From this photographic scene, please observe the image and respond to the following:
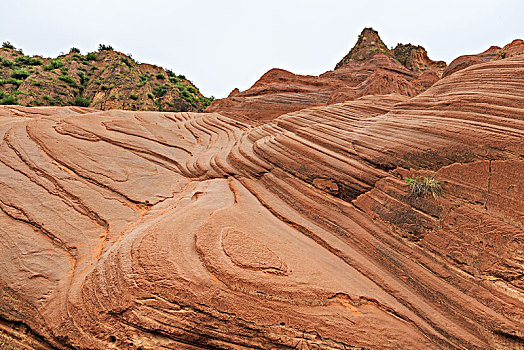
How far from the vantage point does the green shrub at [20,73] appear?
2762 centimetres

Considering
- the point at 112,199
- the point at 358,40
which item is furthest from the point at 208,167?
the point at 358,40

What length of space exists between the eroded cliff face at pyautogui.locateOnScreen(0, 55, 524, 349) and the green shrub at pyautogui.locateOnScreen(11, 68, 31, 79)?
105 ft

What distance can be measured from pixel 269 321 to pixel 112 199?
476 cm

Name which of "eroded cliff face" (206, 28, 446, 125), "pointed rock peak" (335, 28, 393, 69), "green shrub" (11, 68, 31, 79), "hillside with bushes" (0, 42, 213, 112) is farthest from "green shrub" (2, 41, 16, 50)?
"pointed rock peak" (335, 28, 393, 69)

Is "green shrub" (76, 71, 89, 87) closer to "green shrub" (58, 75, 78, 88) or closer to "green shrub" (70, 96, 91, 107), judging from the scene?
"green shrub" (58, 75, 78, 88)

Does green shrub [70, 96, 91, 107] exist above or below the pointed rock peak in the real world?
below

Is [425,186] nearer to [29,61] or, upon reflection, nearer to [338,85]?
[338,85]

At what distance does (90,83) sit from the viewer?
32.5 m

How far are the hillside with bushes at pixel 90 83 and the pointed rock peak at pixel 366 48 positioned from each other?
26.8 meters

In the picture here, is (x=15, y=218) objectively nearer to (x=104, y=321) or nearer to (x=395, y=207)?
(x=104, y=321)

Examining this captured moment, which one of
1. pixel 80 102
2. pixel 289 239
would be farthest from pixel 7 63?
pixel 289 239

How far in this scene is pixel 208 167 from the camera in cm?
765

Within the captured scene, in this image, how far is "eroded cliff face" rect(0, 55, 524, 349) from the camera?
2.89 m

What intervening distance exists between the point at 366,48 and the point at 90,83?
4126cm
